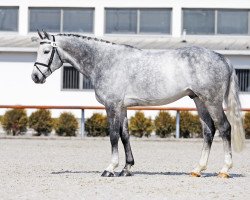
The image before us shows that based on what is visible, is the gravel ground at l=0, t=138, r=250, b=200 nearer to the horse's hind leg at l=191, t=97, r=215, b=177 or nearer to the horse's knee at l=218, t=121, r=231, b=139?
the horse's hind leg at l=191, t=97, r=215, b=177

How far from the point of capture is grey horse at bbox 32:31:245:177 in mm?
14680

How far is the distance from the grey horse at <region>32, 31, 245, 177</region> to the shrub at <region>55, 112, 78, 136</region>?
13616 millimetres

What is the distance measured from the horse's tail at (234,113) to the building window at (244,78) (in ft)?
65.0

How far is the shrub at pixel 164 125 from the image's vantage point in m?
28.6

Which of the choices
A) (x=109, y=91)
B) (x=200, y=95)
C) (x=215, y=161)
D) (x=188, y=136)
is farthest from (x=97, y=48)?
(x=188, y=136)

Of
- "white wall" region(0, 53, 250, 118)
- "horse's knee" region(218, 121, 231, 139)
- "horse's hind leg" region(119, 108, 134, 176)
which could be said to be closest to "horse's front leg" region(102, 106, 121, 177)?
"horse's hind leg" region(119, 108, 134, 176)

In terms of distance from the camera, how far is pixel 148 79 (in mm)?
14766

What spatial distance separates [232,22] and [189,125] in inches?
431

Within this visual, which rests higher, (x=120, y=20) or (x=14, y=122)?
(x=120, y=20)

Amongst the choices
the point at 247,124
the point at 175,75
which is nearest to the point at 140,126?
the point at 247,124

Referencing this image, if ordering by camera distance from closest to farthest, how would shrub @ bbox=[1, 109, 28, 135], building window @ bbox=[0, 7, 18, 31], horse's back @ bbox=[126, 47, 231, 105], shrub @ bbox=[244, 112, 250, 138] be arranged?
1. horse's back @ bbox=[126, 47, 231, 105]
2. shrub @ bbox=[244, 112, 250, 138]
3. shrub @ bbox=[1, 109, 28, 135]
4. building window @ bbox=[0, 7, 18, 31]

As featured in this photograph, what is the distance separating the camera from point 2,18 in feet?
127
